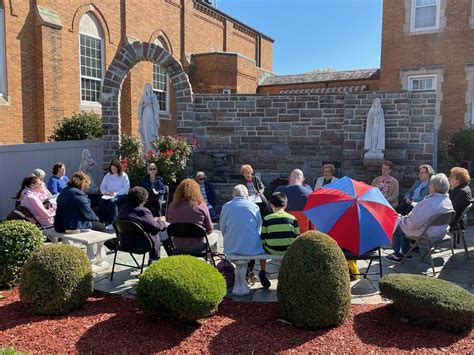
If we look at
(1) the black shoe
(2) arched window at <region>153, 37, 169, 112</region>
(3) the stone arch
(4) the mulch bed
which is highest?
(3) the stone arch

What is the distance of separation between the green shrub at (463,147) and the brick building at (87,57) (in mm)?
11165

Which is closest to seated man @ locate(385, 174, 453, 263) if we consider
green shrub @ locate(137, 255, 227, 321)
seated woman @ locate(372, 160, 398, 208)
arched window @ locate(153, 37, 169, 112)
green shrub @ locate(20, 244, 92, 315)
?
seated woman @ locate(372, 160, 398, 208)

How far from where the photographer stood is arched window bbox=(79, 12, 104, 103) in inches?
710

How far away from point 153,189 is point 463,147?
12.6m

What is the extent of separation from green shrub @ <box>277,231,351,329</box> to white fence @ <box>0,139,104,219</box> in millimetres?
7871

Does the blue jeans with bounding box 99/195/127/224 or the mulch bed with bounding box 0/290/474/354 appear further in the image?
the blue jeans with bounding box 99/195/127/224

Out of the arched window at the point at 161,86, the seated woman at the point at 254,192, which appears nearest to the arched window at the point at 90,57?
the arched window at the point at 161,86

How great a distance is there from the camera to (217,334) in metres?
4.18

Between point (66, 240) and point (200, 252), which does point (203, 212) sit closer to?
point (200, 252)

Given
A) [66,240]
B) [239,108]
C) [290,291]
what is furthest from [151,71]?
[290,291]

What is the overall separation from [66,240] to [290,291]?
3891 millimetres

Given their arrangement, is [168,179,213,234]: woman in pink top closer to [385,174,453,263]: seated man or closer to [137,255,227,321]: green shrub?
[137,255,227,321]: green shrub

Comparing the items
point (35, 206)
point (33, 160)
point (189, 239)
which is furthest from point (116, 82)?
point (189, 239)

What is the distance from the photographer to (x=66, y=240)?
652cm
